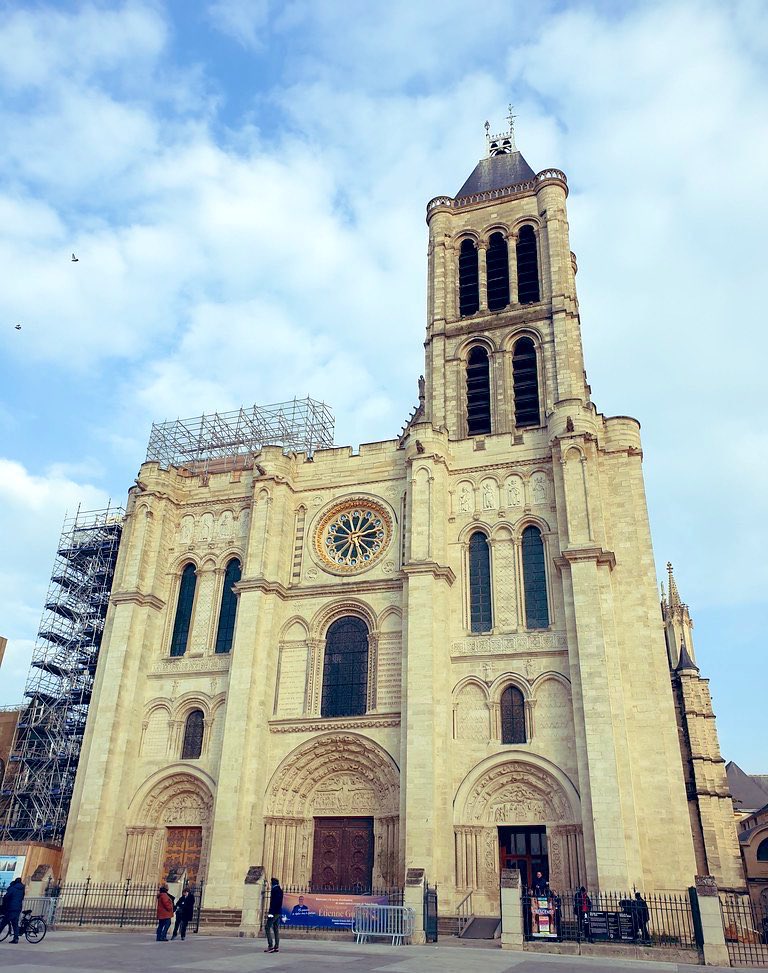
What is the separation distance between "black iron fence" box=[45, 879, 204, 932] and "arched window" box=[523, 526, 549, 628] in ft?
40.9

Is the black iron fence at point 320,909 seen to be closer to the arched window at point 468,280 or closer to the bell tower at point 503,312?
the bell tower at point 503,312

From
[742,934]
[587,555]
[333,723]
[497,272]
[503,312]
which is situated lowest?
[742,934]

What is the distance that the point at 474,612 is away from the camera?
26516 millimetres

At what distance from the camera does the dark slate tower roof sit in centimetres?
3794

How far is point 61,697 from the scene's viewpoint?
110ft

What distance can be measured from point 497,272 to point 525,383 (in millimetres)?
6203

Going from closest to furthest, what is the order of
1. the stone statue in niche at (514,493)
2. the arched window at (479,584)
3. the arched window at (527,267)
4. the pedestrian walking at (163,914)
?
the pedestrian walking at (163,914) → the arched window at (479,584) → the stone statue in niche at (514,493) → the arched window at (527,267)

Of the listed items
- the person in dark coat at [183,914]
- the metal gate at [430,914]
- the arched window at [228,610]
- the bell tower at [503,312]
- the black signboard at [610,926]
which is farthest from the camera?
the bell tower at [503,312]

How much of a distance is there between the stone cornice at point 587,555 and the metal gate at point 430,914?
10209 millimetres

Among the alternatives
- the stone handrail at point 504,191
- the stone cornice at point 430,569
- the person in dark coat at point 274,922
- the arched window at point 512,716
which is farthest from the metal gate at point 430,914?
the stone handrail at point 504,191

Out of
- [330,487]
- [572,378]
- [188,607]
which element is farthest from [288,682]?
[572,378]

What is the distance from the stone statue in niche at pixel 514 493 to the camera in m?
27.8

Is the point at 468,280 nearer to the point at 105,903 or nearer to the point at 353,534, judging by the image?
the point at 353,534

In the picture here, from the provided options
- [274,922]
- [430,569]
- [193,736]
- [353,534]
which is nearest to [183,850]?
[193,736]
